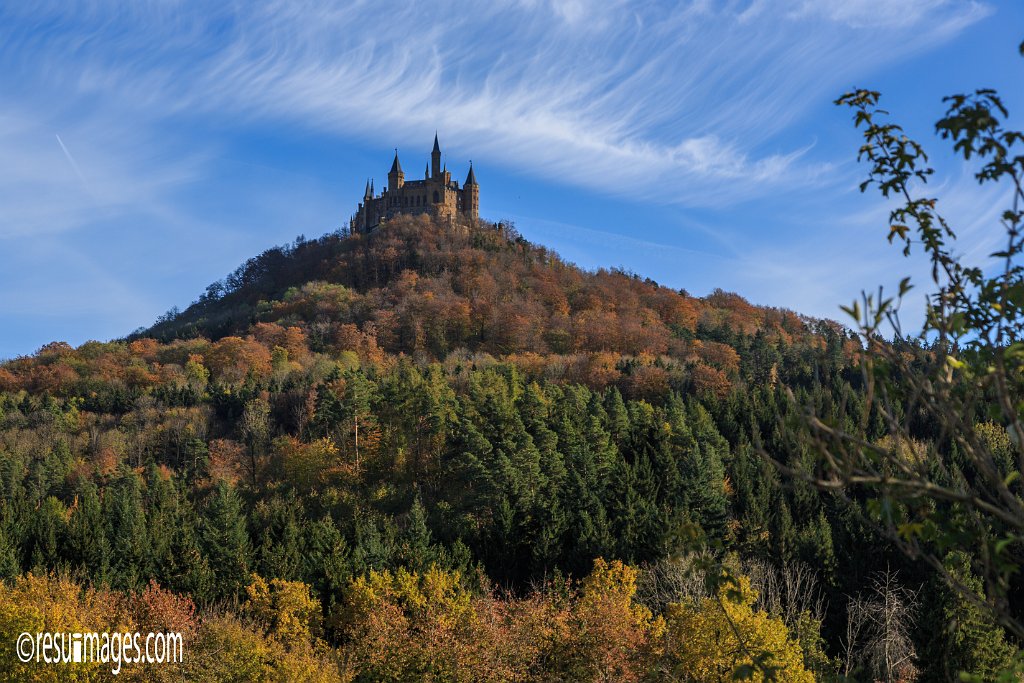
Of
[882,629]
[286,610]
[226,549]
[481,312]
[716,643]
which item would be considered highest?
[481,312]

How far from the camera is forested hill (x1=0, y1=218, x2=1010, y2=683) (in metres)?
28.0

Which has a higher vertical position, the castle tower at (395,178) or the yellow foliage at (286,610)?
the castle tower at (395,178)

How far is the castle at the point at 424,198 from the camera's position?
134375mm

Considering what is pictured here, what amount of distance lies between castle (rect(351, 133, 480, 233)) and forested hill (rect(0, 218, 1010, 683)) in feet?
110

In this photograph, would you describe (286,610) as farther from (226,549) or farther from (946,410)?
(946,410)

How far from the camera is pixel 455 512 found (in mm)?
49938

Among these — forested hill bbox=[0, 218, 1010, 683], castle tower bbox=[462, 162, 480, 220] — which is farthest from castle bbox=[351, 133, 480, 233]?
forested hill bbox=[0, 218, 1010, 683]

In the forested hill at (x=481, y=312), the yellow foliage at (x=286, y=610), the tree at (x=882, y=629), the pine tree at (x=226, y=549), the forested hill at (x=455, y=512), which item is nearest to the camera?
the forested hill at (x=455, y=512)

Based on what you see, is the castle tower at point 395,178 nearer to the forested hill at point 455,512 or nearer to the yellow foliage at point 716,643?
the forested hill at point 455,512

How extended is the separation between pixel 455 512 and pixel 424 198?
90.0m

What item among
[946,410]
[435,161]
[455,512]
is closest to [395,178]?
[435,161]

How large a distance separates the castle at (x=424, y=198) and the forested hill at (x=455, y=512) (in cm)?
3364

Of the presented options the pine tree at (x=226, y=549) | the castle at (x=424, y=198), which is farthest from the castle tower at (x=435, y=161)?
the pine tree at (x=226, y=549)

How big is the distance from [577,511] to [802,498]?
10920 mm
